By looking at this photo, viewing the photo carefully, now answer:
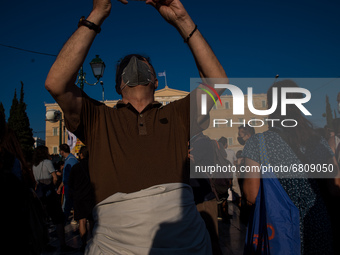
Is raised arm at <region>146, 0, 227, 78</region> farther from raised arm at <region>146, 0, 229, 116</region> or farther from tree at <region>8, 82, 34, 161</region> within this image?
tree at <region>8, 82, 34, 161</region>

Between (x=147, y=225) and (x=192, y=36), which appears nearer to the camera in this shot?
(x=147, y=225)

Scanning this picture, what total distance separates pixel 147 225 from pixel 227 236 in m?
4.72

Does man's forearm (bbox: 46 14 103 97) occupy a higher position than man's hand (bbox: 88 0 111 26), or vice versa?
man's hand (bbox: 88 0 111 26)

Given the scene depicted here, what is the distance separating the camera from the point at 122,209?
1.52 m

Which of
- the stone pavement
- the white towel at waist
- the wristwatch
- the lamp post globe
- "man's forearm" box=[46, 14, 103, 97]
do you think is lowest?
the stone pavement

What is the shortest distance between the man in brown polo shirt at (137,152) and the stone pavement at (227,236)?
3638mm

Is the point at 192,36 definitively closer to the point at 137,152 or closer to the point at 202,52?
the point at 202,52

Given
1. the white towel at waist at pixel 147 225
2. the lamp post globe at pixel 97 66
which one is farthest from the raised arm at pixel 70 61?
the lamp post globe at pixel 97 66

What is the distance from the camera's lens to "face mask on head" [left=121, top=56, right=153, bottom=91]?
75.2 inches

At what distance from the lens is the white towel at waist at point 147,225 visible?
1.48 meters

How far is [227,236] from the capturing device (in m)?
5.61

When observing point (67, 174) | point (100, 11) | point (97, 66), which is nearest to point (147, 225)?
point (100, 11)

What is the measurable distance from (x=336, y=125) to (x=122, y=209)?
4313mm

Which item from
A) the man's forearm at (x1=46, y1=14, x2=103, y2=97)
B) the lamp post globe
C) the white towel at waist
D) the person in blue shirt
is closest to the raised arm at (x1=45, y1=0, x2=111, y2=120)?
the man's forearm at (x1=46, y1=14, x2=103, y2=97)
